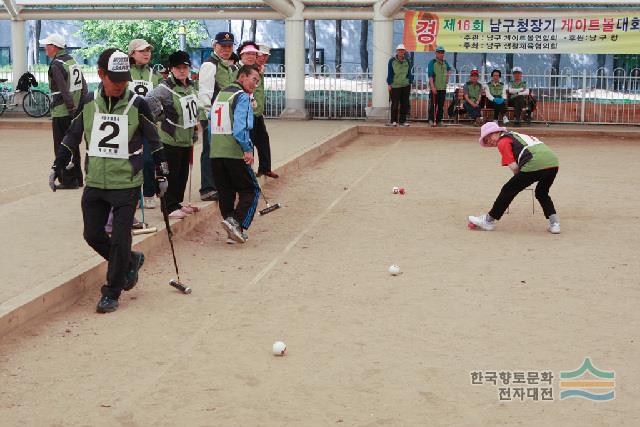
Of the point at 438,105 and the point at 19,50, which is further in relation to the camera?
the point at 19,50

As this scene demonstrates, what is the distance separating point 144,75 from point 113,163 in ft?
10.0

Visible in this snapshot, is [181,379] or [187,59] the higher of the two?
[187,59]

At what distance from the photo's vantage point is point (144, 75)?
978 centimetres

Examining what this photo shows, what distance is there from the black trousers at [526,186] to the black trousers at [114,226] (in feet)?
13.7

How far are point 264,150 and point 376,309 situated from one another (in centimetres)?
551

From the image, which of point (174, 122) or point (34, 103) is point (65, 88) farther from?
point (34, 103)

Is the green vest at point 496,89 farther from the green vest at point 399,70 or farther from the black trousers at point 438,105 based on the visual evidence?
the green vest at point 399,70

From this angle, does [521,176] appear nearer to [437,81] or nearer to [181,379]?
[181,379]

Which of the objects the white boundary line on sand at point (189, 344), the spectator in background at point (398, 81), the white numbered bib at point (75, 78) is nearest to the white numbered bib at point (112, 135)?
the white boundary line on sand at point (189, 344)

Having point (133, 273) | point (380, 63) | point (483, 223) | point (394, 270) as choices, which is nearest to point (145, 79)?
point (133, 273)

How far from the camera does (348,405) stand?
5152mm

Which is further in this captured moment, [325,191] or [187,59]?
[325,191]

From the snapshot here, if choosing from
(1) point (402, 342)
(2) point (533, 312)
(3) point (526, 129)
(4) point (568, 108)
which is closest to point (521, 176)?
(2) point (533, 312)

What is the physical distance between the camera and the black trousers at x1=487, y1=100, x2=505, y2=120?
20078 mm
